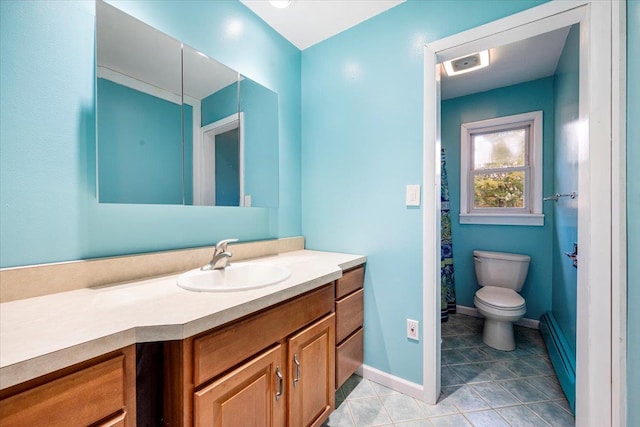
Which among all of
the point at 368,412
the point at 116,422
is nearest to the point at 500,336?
the point at 368,412

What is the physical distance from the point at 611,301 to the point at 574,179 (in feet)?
3.05

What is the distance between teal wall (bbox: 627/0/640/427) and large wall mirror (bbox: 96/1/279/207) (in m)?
1.70

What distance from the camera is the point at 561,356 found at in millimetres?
1784

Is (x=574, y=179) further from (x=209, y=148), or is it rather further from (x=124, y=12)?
(x=124, y=12)

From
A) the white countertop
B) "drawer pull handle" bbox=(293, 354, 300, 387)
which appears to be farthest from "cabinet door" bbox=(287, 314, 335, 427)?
the white countertop

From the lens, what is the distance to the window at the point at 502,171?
256 centimetres

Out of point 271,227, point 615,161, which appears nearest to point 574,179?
point 615,161

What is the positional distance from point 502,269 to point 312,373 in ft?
7.14

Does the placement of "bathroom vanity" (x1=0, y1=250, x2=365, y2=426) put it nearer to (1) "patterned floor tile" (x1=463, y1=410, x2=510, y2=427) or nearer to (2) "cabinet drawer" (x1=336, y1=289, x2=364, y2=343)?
(2) "cabinet drawer" (x1=336, y1=289, x2=364, y2=343)

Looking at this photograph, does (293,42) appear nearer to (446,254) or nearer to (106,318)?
(106,318)

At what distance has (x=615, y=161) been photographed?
1.07 m

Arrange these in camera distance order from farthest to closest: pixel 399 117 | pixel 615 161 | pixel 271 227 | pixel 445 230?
pixel 445 230 → pixel 271 227 → pixel 399 117 → pixel 615 161

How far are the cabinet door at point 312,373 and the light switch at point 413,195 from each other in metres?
0.78

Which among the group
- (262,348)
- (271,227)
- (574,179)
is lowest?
(262,348)
